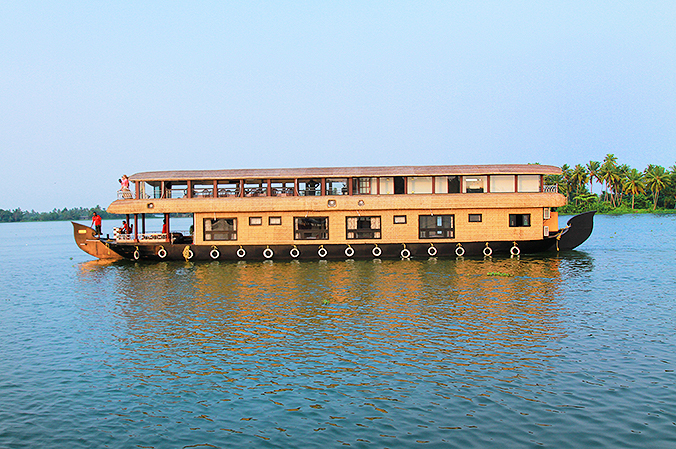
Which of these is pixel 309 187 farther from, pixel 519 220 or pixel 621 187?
pixel 621 187

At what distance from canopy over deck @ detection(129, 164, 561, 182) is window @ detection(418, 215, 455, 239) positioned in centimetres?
283

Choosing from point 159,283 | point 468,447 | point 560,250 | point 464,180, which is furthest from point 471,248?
point 468,447

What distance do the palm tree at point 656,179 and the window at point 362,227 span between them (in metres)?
96.5

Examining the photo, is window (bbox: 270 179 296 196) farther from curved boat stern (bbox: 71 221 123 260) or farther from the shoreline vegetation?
the shoreline vegetation

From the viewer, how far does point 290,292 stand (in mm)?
21219

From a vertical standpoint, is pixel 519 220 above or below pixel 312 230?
above

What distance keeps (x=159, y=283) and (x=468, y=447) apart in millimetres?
20387

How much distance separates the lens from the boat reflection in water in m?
9.12

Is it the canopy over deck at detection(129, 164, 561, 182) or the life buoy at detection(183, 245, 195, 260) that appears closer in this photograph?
the canopy over deck at detection(129, 164, 561, 182)

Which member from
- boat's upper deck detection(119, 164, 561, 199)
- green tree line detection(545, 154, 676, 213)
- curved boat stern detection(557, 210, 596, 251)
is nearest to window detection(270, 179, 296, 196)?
boat's upper deck detection(119, 164, 561, 199)

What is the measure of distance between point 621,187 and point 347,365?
399ft

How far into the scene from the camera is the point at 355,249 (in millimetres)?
31688

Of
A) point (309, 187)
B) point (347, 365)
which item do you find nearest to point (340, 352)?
point (347, 365)

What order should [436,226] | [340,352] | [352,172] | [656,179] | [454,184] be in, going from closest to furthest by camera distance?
[340,352] < [352,172] < [436,226] < [454,184] < [656,179]
